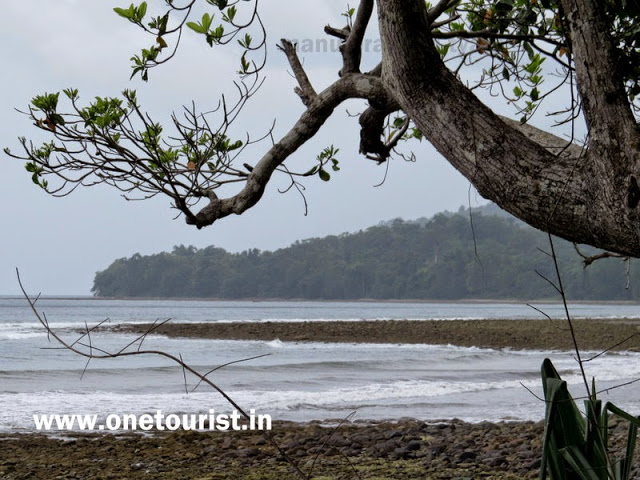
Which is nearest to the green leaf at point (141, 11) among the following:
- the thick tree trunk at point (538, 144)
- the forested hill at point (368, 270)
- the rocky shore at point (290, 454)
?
the thick tree trunk at point (538, 144)

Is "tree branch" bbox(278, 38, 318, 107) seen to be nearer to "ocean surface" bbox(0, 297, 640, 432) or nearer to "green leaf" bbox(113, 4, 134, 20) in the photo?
"green leaf" bbox(113, 4, 134, 20)

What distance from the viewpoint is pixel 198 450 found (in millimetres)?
8188

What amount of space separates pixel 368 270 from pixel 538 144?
98.4m

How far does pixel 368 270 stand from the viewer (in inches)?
3964

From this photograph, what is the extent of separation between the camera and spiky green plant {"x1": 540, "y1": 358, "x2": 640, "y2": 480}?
6.20 feet

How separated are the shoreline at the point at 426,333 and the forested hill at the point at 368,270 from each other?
195 feet

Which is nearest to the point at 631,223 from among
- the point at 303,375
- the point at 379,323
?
the point at 303,375

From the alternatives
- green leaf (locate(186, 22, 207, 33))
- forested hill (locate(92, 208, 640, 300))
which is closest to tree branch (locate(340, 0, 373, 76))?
green leaf (locate(186, 22, 207, 33))

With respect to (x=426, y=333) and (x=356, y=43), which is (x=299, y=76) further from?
(x=426, y=333)

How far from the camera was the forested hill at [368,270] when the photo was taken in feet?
314

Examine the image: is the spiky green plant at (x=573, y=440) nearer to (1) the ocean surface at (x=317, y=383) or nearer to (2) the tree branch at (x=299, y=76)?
(2) the tree branch at (x=299, y=76)

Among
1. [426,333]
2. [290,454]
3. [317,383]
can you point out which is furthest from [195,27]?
[426,333]

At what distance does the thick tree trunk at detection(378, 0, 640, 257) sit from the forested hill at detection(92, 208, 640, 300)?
304 ft

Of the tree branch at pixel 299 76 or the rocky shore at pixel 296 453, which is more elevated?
the tree branch at pixel 299 76
